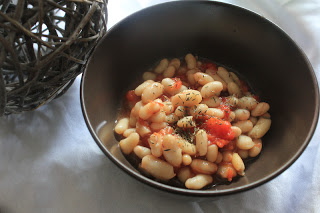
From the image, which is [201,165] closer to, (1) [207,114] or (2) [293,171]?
(1) [207,114]

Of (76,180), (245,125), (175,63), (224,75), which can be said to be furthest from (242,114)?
(76,180)

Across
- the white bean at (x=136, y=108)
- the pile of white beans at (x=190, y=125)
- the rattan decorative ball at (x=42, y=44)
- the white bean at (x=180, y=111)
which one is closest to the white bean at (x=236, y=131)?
the pile of white beans at (x=190, y=125)

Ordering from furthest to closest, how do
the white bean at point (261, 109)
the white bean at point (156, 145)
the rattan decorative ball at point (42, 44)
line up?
the white bean at point (261, 109)
the white bean at point (156, 145)
the rattan decorative ball at point (42, 44)

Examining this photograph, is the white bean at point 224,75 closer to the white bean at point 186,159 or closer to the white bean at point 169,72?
the white bean at point 169,72

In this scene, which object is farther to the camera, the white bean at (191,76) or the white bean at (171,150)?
the white bean at (191,76)

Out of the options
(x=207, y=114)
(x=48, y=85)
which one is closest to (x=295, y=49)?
(x=207, y=114)

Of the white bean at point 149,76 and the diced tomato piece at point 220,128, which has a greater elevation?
the white bean at point 149,76

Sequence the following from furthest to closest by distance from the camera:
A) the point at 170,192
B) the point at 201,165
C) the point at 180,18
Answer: the point at 180,18 < the point at 201,165 < the point at 170,192

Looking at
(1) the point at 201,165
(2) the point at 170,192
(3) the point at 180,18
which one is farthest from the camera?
(3) the point at 180,18
